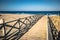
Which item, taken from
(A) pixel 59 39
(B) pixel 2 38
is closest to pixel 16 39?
(B) pixel 2 38

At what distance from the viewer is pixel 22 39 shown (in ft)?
17.7

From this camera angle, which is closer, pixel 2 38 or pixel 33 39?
pixel 2 38

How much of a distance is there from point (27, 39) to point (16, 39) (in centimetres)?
48

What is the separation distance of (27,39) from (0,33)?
1.17 m

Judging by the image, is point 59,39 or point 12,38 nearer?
point 59,39

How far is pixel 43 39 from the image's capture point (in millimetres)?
5367

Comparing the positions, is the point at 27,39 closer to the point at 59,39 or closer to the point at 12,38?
the point at 12,38

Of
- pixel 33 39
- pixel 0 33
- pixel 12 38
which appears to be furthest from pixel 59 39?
pixel 0 33

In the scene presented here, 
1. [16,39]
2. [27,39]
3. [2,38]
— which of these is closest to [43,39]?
[27,39]

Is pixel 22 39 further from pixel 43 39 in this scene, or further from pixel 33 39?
pixel 43 39

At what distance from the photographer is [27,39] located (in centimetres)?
539

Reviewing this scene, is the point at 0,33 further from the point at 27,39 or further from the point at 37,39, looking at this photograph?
the point at 37,39

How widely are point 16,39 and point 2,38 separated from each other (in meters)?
0.72

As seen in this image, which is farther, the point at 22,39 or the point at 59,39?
the point at 22,39
